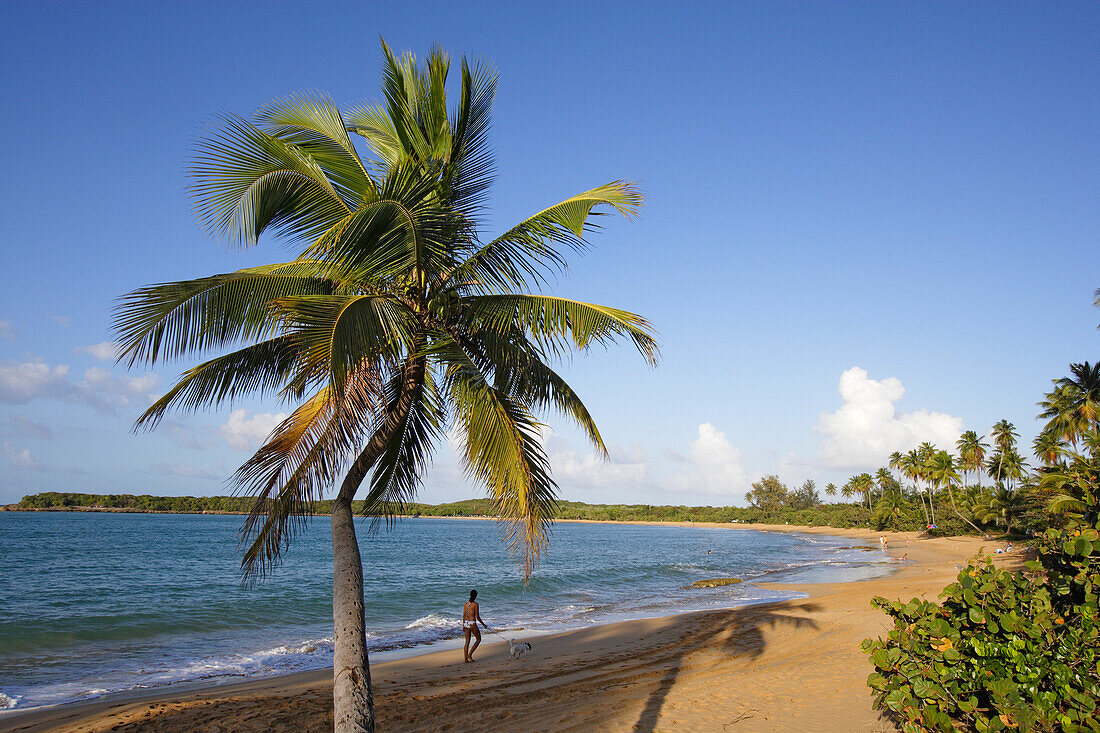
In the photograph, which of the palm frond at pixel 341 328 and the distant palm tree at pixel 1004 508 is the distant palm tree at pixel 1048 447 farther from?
the palm frond at pixel 341 328

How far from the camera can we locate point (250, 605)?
21391 millimetres

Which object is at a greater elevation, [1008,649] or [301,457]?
[301,457]

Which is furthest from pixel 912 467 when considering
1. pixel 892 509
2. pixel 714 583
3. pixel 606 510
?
pixel 606 510

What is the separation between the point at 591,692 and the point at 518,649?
3988mm

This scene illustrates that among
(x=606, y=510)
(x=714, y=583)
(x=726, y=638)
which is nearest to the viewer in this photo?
(x=726, y=638)

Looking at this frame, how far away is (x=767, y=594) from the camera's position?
23.9 metres

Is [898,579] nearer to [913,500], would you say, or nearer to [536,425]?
[536,425]

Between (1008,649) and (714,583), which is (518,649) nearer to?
(1008,649)

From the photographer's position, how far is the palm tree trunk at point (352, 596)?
4285 mm

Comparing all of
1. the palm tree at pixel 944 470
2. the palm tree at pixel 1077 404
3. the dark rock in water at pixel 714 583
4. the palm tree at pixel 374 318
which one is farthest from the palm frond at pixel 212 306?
the palm tree at pixel 944 470

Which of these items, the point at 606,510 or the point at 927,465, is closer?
the point at 927,465

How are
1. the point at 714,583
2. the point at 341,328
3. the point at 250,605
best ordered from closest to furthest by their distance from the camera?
1. the point at 341,328
2. the point at 250,605
3. the point at 714,583

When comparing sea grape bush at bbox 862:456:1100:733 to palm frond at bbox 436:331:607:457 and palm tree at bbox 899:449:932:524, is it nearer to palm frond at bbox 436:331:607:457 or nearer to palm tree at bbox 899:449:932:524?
palm frond at bbox 436:331:607:457

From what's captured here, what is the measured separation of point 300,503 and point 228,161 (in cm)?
275
